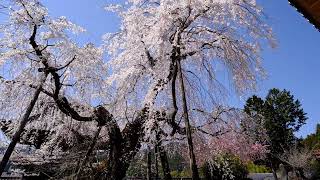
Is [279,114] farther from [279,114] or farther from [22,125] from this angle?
[22,125]

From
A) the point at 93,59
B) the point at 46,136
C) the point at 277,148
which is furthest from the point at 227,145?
the point at 277,148

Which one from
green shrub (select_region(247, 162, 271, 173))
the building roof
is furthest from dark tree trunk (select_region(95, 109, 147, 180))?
green shrub (select_region(247, 162, 271, 173))

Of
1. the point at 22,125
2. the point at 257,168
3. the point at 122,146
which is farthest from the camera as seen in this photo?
the point at 257,168

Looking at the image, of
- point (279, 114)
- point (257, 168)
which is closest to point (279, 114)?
point (279, 114)

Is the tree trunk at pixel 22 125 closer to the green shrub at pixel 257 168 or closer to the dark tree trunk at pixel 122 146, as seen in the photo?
the dark tree trunk at pixel 122 146

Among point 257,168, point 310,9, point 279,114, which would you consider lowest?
point 310,9

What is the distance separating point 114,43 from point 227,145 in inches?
196

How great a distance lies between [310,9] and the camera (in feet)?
8.00

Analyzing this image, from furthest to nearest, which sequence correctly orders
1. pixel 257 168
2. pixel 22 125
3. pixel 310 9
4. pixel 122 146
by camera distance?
pixel 257 168 < pixel 122 146 < pixel 22 125 < pixel 310 9

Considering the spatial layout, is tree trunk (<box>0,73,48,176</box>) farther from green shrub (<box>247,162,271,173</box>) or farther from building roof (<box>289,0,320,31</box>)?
green shrub (<box>247,162,271,173</box>)

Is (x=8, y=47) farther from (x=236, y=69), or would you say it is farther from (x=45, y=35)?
(x=236, y=69)

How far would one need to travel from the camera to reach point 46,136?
12547 mm

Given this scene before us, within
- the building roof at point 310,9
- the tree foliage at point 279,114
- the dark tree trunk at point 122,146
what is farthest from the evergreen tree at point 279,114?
the building roof at point 310,9

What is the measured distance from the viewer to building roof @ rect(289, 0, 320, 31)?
93.3 inches
